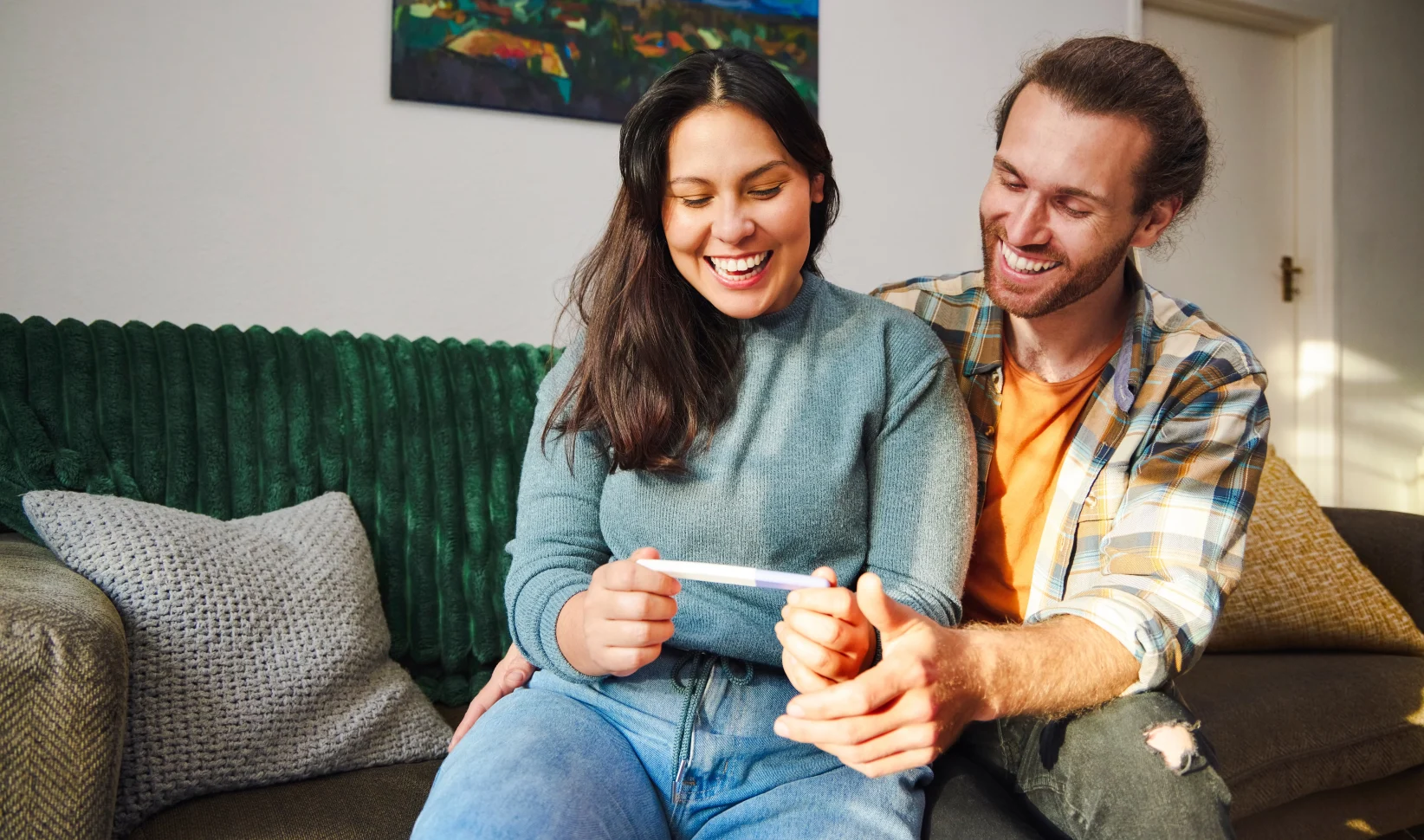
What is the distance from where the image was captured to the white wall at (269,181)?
197 cm

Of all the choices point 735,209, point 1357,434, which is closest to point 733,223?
point 735,209

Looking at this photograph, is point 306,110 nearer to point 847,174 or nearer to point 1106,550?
point 847,174

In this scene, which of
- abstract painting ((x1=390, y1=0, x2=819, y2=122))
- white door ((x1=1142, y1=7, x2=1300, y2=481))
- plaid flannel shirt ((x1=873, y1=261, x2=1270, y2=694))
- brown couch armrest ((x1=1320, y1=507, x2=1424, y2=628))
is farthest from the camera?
white door ((x1=1142, y1=7, x2=1300, y2=481))

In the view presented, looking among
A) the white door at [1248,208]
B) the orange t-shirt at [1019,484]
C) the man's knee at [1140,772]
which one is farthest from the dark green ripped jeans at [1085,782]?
the white door at [1248,208]

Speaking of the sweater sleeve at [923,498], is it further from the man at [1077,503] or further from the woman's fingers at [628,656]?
the woman's fingers at [628,656]

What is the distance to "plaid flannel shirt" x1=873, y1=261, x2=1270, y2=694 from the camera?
105 cm

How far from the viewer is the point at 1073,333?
1.36 metres

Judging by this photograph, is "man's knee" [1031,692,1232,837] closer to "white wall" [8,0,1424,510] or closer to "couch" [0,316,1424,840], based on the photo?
"couch" [0,316,1424,840]

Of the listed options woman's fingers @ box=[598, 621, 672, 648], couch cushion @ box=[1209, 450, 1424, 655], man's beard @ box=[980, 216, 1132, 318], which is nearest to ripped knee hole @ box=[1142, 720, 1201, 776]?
woman's fingers @ box=[598, 621, 672, 648]

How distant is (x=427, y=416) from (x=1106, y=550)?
1047 mm

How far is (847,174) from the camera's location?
2842 mm

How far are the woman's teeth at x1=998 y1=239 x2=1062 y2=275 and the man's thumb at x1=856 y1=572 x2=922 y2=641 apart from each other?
583 mm

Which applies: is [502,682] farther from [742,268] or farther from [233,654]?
[742,268]

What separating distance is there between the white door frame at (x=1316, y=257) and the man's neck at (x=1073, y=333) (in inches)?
117
